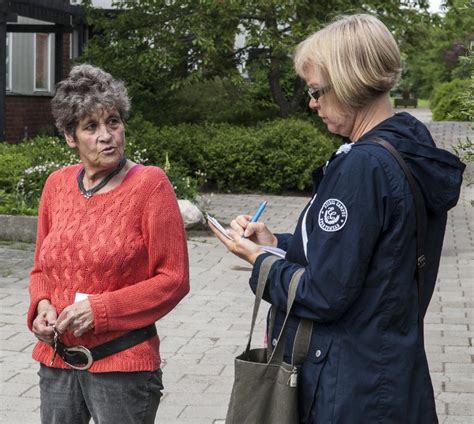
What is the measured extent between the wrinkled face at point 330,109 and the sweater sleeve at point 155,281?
69 cm

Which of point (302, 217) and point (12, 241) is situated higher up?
point (302, 217)

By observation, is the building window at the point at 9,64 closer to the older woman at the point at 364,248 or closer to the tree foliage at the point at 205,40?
the tree foliage at the point at 205,40

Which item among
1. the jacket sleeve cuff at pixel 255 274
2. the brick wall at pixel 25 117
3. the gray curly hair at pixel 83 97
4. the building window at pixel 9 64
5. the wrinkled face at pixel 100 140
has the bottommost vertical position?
the brick wall at pixel 25 117

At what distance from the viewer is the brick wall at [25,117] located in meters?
24.4

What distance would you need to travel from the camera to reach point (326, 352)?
2.91 metres

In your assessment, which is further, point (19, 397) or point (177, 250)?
point (19, 397)

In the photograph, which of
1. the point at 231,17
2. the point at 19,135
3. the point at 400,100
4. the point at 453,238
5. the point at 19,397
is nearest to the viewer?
the point at 19,397

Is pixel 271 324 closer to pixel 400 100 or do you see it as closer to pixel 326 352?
pixel 326 352

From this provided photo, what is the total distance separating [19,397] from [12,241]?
6100 millimetres

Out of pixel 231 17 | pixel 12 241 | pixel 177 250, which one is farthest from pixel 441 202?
pixel 231 17

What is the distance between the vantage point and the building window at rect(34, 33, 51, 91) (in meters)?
26.1

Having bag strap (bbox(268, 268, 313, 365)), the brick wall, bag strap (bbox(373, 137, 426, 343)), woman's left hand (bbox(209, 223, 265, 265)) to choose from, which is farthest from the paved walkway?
the brick wall

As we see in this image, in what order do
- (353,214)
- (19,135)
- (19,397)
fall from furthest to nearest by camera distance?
(19,135), (19,397), (353,214)

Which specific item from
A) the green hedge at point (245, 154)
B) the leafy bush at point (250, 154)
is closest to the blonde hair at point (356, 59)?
the green hedge at point (245, 154)
